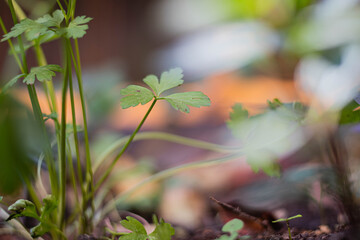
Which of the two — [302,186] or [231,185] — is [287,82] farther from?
[302,186]

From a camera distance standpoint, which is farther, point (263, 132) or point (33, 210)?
point (263, 132)

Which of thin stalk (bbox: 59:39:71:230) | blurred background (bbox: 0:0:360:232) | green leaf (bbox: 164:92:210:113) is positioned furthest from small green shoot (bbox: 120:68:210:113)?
blurred background (bbox: 0:0:360:232)

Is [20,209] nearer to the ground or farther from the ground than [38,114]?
nearer to the ground

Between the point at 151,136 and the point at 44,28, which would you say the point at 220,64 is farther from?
the point at 44,28

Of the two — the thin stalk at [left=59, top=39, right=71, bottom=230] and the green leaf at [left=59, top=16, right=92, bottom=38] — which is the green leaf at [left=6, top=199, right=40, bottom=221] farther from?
the green leaf at [left=59, top=16, right=92, bottom=38]

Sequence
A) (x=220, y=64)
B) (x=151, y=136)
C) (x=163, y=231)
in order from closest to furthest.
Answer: (x=163, y=231)
(x=151, y=136)
(x=220, y=64)

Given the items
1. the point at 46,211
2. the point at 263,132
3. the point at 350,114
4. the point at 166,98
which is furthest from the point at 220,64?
the point at 46,211

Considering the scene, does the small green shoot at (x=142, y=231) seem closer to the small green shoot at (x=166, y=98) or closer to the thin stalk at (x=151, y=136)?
the small green shoot at (x=166, y=98)

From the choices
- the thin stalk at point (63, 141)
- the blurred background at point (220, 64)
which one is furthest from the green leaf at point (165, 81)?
the blurred background at point (220, 64)
